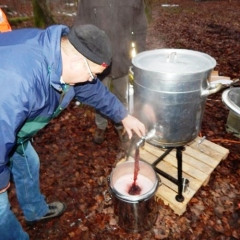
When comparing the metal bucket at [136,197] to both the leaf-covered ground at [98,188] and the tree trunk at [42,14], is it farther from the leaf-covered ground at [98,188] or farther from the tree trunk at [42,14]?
the tree trunk at [42,14]

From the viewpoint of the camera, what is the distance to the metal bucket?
8.60 feet

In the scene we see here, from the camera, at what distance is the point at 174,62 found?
247cm

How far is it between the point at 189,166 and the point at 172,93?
5.95ft

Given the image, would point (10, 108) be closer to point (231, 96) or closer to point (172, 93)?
point (172, 93)

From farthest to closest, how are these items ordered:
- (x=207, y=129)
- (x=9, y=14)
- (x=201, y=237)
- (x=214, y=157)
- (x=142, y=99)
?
(x=9, y=14), (x=207, y=129), (x=214, y=157), (x=201, y=237), (x=142, y=99)

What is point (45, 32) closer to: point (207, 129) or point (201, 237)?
point (201, 237)

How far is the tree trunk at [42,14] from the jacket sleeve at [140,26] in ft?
10.3

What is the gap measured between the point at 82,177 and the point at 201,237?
1.97 meters

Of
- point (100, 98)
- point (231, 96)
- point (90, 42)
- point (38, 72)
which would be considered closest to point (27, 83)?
point (38, 72)

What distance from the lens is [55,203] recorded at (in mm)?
3340

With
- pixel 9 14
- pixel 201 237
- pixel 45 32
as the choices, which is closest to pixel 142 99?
pixel 45 32

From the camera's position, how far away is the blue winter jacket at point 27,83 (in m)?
1.57

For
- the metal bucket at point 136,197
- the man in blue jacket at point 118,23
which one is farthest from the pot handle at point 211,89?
the man in blue jacket at point 118,23

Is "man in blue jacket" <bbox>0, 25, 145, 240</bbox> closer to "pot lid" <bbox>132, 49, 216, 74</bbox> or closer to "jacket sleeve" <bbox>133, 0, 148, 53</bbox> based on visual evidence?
"pot lid" <bbox>132, 49, 216, 74</bbox>
